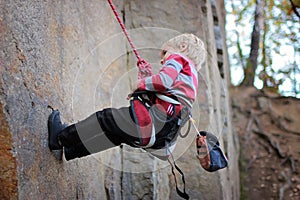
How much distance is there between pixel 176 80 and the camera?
11.0 feet

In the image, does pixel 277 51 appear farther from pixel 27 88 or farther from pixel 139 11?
pixel 27 88

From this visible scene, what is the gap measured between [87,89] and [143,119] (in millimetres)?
1065

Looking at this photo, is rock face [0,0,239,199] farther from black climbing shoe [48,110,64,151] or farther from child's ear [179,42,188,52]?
child's ear [179,42,188,52]

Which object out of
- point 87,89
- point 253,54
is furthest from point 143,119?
point 253,54

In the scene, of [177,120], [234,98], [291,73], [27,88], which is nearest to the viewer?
[27,88]

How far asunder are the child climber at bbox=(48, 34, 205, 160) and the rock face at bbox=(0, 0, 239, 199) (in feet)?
0.50

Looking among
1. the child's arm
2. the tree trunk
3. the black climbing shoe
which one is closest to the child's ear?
the child's arm

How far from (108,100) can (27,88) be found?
70.8 inches

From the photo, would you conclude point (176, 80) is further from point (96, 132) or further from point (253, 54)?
point (253, 54)

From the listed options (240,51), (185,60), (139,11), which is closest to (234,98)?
(240,51)

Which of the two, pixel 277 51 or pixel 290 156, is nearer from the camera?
pixel 290 156

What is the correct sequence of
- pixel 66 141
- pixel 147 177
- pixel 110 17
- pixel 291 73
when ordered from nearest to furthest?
pixel 66 141, pixel 147 177, pixel 110 17, pixel 291 73

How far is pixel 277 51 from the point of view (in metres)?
9.32

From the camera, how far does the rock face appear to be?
2.69 m
